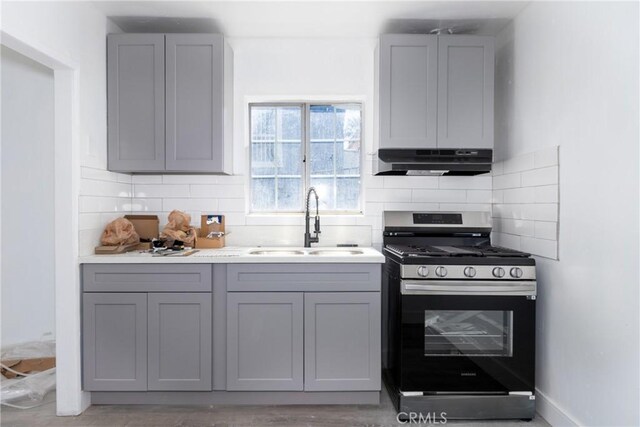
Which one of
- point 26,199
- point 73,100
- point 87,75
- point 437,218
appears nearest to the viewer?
point 73,100

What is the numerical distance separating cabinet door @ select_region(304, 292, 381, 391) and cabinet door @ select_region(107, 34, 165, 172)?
1.54 m

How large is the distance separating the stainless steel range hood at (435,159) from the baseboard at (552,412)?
4.79ft

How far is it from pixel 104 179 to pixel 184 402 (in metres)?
1.54

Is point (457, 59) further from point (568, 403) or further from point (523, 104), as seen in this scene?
point (568, 403)

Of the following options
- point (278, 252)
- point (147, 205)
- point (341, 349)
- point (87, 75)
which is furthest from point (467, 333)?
point (87, 75)

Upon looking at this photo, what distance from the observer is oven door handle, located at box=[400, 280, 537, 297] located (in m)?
2.29

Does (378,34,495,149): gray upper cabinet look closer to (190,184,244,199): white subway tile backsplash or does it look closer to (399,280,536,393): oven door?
(399,280,536,393): oven door

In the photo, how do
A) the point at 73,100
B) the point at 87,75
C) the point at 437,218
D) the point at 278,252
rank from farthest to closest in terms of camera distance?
the point at 437,218
the point at 278,252
the point at 87,75
the point at 73,100

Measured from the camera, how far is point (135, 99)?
2.69m

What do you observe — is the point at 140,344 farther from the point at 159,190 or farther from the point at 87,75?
the point at 87,75

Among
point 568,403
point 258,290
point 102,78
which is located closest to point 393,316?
→ point 258,290

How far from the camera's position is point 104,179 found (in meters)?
2.67

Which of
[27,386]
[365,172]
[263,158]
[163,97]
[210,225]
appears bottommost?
[27,386]

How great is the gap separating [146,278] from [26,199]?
156 cm
